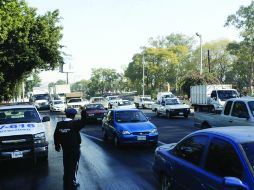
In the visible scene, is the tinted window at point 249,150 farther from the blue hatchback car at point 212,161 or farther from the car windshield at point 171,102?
the car windshield at point 171,102

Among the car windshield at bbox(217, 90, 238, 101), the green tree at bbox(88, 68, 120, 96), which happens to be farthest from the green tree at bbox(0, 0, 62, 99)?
the green tree at bbox(88, 68, 120, 96)

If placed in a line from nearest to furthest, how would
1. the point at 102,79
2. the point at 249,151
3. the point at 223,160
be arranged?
the point at 249,151
the point at 223,160
the point at 102,79

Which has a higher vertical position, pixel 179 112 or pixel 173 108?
pixel 173 108

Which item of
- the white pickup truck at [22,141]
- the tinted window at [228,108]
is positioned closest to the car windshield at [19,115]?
the white pickup truck at [22,141]

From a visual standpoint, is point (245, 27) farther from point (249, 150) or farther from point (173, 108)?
point (249, 150)

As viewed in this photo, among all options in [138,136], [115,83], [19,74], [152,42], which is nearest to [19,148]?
[138,136]

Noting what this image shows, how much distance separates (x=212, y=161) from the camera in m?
5.32

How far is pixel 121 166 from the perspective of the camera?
1099 cm

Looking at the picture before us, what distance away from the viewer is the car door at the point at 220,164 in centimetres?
479

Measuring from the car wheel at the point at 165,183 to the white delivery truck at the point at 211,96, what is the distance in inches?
820

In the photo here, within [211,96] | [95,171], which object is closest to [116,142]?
[95,171]

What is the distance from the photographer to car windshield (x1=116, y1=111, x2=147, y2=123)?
15.4m

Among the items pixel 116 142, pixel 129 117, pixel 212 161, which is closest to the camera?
pixel 212 161

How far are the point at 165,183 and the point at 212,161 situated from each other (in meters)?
1.78
